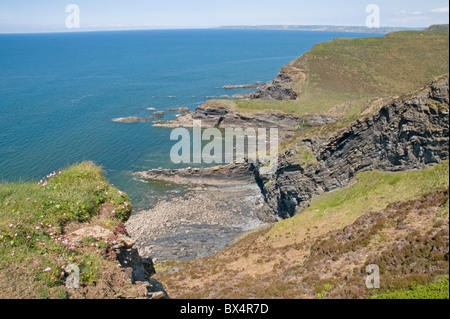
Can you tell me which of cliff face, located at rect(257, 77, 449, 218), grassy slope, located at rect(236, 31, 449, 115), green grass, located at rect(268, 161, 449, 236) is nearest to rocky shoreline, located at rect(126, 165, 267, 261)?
cliff face, located at rect(257, 77, 449, 218)

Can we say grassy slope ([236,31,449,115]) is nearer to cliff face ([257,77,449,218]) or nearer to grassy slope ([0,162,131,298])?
cliff face ([257,77,449,218])

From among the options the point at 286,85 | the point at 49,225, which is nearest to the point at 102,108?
the point at 286,85

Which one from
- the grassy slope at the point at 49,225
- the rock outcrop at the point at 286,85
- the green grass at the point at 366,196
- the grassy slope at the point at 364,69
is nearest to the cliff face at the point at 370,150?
the green grass at the point at 366,196

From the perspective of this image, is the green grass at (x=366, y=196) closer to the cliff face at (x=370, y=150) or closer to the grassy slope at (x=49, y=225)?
the cliff face at (x=370, y=150)

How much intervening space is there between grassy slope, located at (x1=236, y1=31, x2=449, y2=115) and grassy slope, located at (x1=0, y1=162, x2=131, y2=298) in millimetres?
64087

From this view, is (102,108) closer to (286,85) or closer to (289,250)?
(286,85)

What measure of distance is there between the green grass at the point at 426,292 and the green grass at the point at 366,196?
10612mm

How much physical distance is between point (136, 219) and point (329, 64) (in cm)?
7867

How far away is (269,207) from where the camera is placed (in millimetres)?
44344

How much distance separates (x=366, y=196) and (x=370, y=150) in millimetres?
8073

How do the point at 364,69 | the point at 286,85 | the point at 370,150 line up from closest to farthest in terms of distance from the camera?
the point at 370,150 < the point at 286,85 < the point at 364,69

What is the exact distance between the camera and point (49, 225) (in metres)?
15.6

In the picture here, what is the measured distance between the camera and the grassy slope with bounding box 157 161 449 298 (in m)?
19.8

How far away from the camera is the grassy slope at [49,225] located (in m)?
12.6
